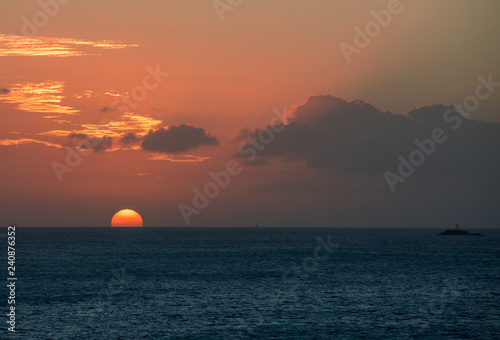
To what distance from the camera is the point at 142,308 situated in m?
70.1

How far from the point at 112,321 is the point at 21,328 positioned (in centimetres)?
914

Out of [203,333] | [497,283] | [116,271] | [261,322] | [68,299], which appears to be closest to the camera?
[203,333]

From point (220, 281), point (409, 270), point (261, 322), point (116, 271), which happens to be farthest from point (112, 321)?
point (409, 270)

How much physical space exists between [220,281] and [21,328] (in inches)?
1803

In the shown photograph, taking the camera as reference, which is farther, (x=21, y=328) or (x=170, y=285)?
(x=170, y=285)

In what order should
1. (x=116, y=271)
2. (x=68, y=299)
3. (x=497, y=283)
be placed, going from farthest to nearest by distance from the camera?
(x=116, y=271) < (x=497, y=283) < (x=68, y=299)

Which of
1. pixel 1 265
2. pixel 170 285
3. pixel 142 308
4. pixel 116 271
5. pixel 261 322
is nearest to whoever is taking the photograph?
pixel 261 322

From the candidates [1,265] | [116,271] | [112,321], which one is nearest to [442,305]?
[112,321]

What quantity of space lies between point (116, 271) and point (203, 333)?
6605 cm

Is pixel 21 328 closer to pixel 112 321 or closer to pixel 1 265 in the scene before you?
pixel 112 321

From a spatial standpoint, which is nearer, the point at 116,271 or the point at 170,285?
the point at 170,285

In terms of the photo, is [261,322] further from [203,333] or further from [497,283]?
[497,283]

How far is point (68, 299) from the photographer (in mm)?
76500

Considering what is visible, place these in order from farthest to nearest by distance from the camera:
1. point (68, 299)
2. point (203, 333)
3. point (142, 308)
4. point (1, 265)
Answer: point (1, 265)
point (68, 299)
point (142, 308)
point (203, 333)
